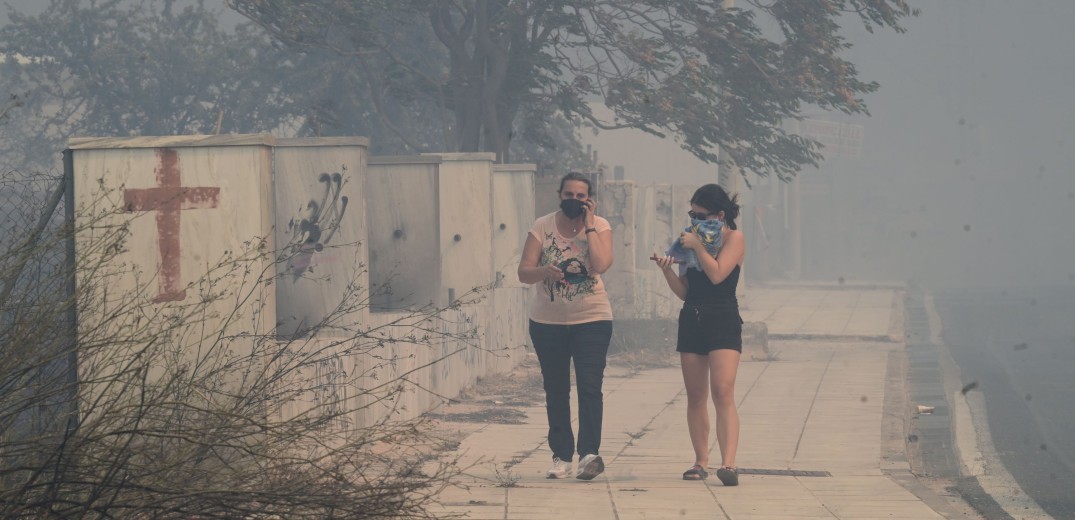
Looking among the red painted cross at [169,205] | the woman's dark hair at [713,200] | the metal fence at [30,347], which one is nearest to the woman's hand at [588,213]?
the woman's dark hair at [713,200]

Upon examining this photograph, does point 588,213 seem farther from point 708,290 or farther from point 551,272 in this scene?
point 708,290

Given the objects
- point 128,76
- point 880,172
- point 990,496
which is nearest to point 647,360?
point 990,496

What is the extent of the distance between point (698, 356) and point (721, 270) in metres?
0.55

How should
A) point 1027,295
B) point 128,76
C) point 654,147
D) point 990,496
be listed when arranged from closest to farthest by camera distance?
point 990,496
point 128,76
point 1027,295
point 654,147

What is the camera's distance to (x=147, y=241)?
330 inches

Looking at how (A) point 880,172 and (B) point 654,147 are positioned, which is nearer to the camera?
(B) point 654,147

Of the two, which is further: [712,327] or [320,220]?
[320,220]

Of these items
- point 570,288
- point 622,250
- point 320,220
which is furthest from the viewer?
point 622,250

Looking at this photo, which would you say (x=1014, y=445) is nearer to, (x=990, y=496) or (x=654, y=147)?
(x=990, y=496)

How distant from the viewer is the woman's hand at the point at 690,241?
8493 mm

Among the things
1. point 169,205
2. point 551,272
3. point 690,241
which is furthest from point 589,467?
point 169,205

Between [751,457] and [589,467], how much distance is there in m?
2.08

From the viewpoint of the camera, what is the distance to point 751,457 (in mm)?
10406

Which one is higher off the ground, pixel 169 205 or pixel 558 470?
pixel 169 205
